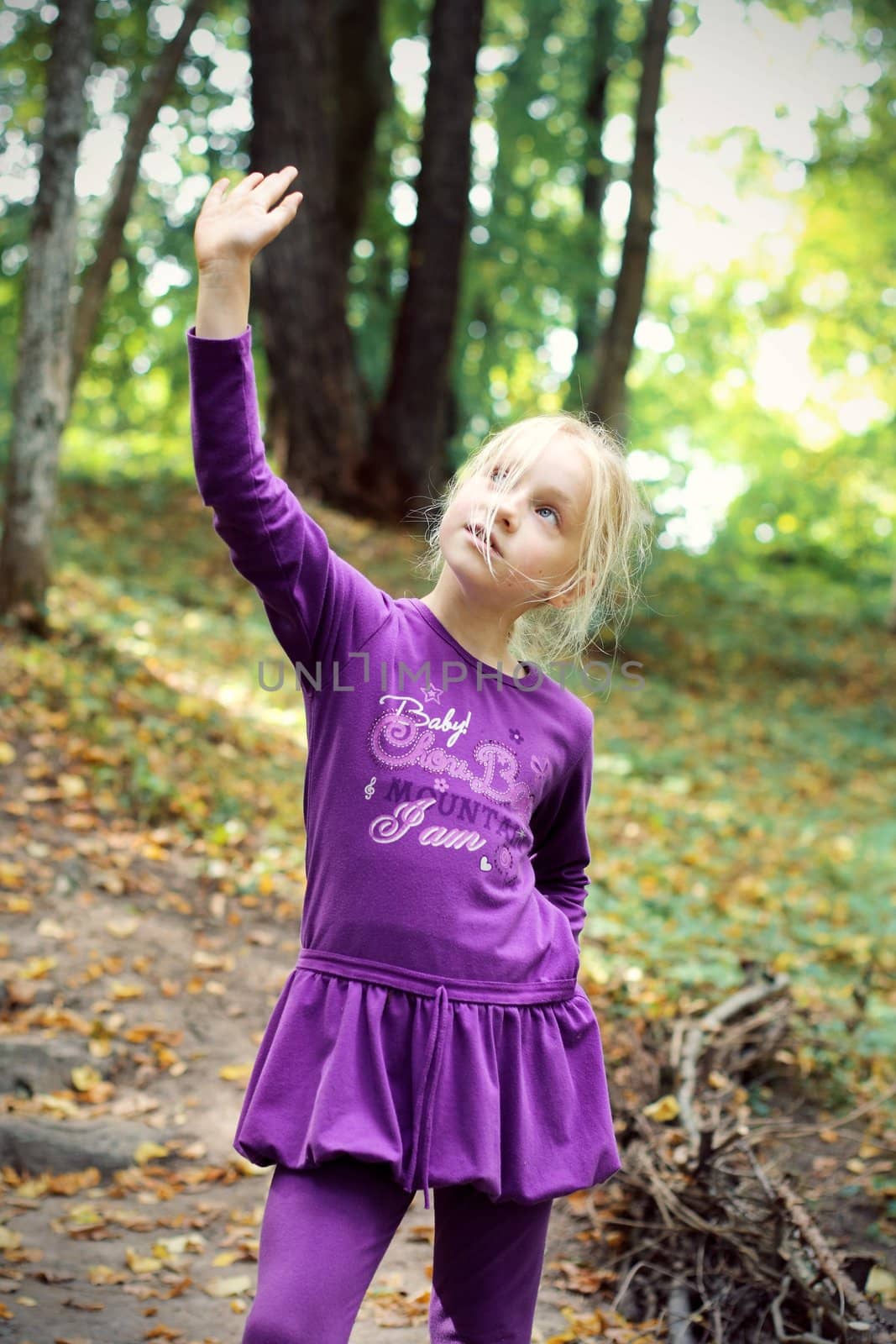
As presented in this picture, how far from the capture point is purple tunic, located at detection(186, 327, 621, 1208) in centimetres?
169

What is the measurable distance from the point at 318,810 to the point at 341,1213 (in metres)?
0.59

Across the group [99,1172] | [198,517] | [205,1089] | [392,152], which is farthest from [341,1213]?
[392,152]

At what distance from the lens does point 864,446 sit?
19.2m

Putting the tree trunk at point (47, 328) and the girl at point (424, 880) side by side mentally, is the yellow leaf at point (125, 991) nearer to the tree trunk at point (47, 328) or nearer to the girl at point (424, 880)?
the girl at point (424, 880)

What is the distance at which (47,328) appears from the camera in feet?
22.1

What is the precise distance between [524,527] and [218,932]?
12.5 feet

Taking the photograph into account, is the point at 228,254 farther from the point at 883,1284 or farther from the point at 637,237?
the point at 637,237

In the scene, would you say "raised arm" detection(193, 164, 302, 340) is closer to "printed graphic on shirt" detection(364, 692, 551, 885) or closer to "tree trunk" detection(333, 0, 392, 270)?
"printed graphic on shirt" detection(364, 692, 551, 885)

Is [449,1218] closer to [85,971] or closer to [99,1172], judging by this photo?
[99,1172]

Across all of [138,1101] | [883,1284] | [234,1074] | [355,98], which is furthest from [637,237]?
[883,1284]

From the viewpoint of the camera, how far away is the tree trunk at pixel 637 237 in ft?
34.8

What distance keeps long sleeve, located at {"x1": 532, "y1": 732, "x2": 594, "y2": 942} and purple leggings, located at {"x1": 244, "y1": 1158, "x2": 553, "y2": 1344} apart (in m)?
0.51

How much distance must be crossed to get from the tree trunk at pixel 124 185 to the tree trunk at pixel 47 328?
1.40 ft

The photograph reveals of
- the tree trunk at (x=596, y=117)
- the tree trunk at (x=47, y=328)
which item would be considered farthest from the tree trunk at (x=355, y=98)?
the tree trunk at (x=47, y=328)
